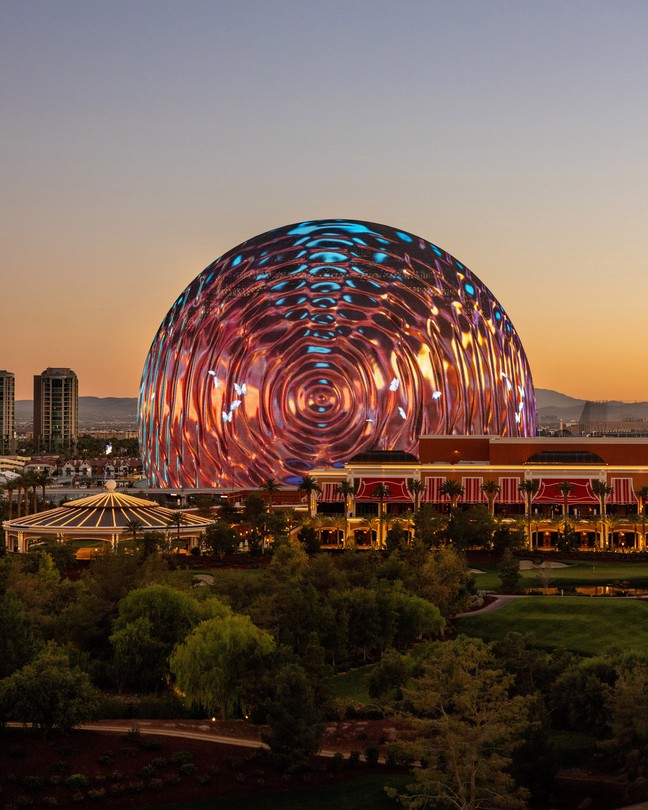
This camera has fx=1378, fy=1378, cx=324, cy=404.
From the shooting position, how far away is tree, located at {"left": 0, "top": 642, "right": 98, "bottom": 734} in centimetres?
3222

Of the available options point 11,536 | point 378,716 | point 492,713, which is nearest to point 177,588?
point 378,716

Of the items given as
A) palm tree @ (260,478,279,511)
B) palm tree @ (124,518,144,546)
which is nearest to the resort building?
palm tree @ (260,478,279,511)

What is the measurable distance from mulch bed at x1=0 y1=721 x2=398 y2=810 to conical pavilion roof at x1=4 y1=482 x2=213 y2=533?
3689 cm

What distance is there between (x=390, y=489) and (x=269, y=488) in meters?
7.35

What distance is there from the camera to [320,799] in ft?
96.7

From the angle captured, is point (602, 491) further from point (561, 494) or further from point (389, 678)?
point (389, 678)

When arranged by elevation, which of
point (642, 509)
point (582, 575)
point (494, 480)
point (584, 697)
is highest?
point (494, 480)

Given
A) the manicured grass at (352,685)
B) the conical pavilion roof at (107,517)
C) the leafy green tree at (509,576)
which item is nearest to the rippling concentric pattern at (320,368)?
the conical pavilion roof at (107,517)

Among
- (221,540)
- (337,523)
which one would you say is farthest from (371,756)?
(337,523)

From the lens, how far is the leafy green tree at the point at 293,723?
3091cm

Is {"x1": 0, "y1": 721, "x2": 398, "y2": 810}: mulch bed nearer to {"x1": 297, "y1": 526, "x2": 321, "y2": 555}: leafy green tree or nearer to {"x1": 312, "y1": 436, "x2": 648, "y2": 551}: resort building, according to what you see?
{"x1": 297, "y1": 526, "x2": 321, "y2": 555}: leafy green tree

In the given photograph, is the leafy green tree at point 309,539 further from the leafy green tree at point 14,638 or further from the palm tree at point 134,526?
the leafy green tree at point 14,638

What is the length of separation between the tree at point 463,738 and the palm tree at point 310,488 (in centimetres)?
4488

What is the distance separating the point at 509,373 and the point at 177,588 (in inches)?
1723
